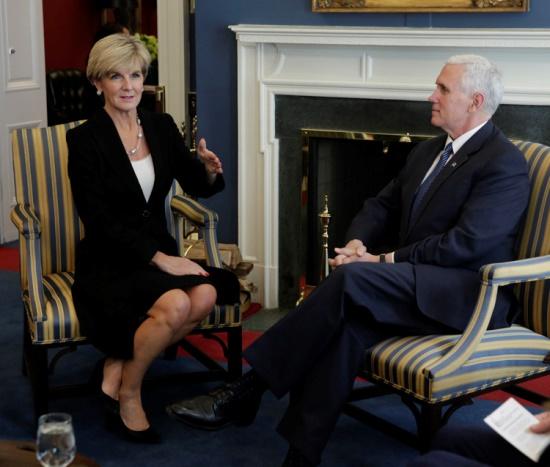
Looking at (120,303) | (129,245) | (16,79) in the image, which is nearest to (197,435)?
(120,303)

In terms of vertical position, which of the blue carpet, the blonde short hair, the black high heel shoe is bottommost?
the blue carpet

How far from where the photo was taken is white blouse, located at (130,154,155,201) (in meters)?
3.46

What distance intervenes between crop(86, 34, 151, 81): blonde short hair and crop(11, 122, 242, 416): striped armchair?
1.28 ft

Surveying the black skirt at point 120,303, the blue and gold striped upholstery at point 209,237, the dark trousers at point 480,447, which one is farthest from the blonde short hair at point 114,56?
the dark trousers at point 480,447

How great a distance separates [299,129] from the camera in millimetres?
4461

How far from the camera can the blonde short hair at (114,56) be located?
3.34 m

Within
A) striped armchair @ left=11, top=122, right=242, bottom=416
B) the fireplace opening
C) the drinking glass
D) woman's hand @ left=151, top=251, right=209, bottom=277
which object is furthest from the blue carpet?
the drinking glass

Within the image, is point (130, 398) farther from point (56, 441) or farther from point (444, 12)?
point (444, 12)

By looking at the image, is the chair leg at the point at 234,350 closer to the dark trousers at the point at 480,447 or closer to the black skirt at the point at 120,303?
the black skirt at the point at 120,303

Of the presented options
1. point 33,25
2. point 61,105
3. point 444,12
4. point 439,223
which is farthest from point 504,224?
point 61,105

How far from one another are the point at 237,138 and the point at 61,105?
12.5ft

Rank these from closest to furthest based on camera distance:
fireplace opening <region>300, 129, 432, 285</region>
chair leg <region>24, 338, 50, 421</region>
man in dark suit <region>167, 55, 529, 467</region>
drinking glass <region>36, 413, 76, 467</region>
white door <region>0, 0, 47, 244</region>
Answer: drinking glass <region>36, 413, 76, 467</region>
man in dark suit <region>167, 55, 529, 467</region>
chair leg <region>24, 338, 50, 421</region>
fireplace opening <region>300, 129, 432, 285</region>
white door <region>0, 0, 47, 244</region>

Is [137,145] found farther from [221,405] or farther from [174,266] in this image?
[221,405]

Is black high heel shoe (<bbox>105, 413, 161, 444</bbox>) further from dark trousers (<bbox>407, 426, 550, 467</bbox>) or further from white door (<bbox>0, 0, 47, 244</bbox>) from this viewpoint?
white door (<bbox>0, 0, 47, 244</bbox>)
